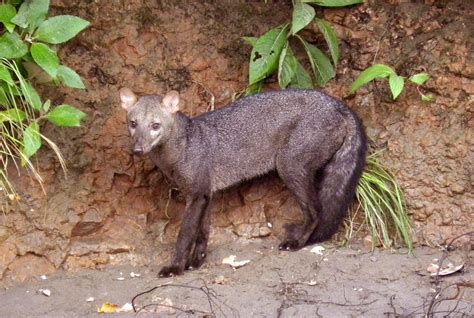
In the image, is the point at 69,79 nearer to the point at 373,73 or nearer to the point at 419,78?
the point at 373,73

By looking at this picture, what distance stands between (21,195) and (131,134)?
108 cm

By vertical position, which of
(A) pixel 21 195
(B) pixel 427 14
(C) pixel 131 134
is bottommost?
(A) pixel 21 195

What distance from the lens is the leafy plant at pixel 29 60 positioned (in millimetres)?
7086

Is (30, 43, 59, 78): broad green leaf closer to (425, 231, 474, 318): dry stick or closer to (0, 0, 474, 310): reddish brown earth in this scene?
(0, 0, 474, 310): reddish brown earth

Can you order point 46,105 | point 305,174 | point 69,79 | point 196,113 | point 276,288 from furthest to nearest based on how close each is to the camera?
point 196,113, point 305,174, point 46,105, point 69,79, point 276,288

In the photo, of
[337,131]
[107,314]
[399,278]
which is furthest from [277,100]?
[107,314]

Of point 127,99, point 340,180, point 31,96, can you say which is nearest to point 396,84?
point 340,180

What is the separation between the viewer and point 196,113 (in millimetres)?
8297

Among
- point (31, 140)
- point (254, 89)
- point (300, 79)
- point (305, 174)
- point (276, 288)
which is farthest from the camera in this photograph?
point (254, 89)

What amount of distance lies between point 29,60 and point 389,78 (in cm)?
295

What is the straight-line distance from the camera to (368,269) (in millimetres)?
7191

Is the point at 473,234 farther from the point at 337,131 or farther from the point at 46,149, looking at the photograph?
the point at 46,149

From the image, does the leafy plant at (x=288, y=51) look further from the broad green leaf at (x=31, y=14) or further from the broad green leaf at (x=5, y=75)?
the broad green leaf at (x=5, y=75)

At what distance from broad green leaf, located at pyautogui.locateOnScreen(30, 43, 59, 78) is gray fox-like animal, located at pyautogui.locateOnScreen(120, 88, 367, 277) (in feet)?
2.23
